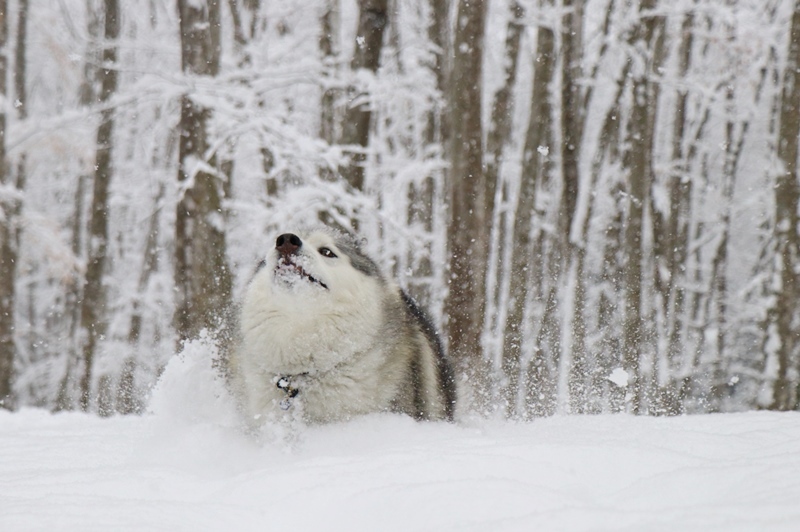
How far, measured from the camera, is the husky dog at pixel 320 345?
3.77 m

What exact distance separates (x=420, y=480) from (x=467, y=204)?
5.58 meters

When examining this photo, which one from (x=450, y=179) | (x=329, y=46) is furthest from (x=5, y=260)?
(x=450, y=179)

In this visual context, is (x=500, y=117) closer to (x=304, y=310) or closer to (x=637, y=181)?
(x=637, y=181)

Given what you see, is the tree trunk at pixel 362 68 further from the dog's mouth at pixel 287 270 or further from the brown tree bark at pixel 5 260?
the brown tree bark at pixel 5 260

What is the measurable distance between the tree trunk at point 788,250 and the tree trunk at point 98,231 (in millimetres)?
10306

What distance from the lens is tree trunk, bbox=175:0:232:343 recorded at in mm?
7875

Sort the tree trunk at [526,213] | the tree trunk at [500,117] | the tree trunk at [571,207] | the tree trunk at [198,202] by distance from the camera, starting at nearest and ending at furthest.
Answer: the tree trunk at [198,202], the tree trunk at [500,117], the tree trunk at [526,213], the tree trunk at [571,207]

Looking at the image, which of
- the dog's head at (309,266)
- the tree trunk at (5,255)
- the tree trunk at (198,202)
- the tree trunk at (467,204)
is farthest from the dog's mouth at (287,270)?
the tree trunk at (5,255)

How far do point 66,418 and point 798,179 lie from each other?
9.98 metres

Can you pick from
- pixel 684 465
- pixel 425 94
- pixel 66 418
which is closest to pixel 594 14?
pixel 425 94

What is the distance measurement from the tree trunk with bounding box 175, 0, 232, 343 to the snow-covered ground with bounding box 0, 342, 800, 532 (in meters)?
4.12

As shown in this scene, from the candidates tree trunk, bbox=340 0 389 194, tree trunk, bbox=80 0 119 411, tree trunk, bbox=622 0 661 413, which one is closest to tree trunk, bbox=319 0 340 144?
tree trunk, bbox=340 0 389 194

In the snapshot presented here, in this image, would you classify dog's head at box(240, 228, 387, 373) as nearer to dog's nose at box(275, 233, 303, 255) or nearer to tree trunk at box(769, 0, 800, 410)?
dog's nose at box(275, 233, 303, 255)

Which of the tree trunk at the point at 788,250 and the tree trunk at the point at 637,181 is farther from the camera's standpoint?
the tree trunk at the point at 637,181
